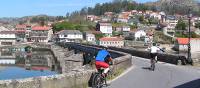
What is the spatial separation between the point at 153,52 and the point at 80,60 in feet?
144

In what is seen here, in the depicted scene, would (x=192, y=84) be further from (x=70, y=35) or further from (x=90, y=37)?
(x=70, y=35)

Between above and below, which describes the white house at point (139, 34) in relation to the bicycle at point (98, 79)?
below

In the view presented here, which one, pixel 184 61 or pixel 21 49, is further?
pixel 21 49

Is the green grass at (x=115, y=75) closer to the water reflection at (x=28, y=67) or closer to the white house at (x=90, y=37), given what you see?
the water reflection at (x=28, y=67)

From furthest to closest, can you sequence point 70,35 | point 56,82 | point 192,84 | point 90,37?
point 70,35 → point 90,37 → point 192,84 → point 56,82

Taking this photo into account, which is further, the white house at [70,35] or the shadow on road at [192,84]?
the white house at [70,35]

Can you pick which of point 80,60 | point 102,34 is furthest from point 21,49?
point 80,60

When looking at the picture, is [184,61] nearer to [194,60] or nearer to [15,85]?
[194,60]

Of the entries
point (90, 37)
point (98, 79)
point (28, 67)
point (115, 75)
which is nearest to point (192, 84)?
point (115, 75)

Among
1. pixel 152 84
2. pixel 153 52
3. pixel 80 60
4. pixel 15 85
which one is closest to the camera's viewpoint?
pixel 15 85

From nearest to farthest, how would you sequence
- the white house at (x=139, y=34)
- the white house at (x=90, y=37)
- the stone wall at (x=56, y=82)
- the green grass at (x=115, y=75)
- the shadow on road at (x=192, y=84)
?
the stone wall at (x=56, y=82), the shadow on road at (x=192, y=84), the green grass at (x=115, y=75), the white house at (x=90, y=37), the white house at (x=139, y=34)

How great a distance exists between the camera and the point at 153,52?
2442cm

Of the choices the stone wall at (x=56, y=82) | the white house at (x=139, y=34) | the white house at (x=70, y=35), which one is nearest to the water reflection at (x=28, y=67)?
the white house at (x=70, y=35)

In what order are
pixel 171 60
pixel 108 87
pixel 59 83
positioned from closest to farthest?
pixel 59 83 < pixel 108 87 < pixel 171 60
